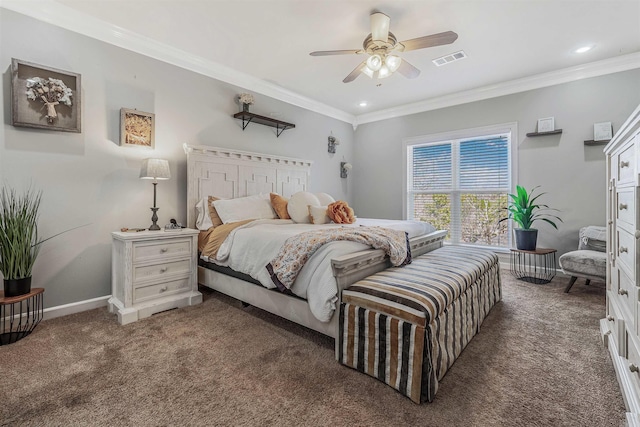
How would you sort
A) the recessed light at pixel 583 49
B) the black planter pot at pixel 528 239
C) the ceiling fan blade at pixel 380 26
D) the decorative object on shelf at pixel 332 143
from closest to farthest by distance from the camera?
the ceiling fan blade at pixel 380 26 → the recessed light at pixel 583 49 → the black planter pot at pixel 528 239 → the decorative object on shelf at pixel 332 143

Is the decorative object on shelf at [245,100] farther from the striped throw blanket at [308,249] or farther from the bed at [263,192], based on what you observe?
the striped throw blanket at [308,249]

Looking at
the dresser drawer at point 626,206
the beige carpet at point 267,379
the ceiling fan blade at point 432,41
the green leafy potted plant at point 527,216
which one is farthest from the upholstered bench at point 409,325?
the green leafy potted plant at point 527,216

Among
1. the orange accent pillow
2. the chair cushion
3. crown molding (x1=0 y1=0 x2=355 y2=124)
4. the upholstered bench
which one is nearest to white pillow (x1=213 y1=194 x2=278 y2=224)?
the orange accent pillow

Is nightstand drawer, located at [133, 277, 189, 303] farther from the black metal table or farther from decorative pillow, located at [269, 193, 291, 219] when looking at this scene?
the black metal table

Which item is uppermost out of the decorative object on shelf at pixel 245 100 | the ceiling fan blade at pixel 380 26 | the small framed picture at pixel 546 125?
the ceiling fan blade at pixel 380 26

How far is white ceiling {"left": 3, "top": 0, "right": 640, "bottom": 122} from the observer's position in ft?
8.07

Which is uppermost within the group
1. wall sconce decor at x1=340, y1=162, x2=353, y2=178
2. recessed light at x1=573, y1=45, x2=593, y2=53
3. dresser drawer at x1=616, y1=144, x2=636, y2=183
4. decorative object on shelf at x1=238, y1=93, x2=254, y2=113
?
recessed light at x1=573, y1=45, x2=593, y2=53

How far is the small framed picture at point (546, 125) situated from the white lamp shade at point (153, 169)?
4541 mm

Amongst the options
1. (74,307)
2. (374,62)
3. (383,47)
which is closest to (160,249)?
(74,307)

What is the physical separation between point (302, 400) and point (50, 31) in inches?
136

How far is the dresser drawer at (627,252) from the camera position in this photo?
4.19ft

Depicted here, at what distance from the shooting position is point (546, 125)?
12.6 ft

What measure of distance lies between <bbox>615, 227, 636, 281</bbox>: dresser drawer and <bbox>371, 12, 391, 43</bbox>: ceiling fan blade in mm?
2121

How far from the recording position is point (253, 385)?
162cm
